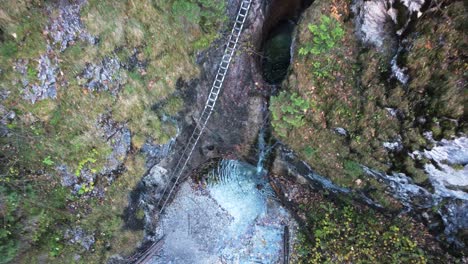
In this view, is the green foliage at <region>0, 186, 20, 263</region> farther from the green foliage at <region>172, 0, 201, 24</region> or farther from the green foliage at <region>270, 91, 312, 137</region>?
the green foliage at <region>270, 91, 312, 137</region>

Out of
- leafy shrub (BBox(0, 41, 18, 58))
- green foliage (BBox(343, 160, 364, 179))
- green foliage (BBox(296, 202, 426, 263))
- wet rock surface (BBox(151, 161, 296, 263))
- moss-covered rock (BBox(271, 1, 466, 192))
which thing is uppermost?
moss-covered rock (BBox(271, 1, 466, 192))

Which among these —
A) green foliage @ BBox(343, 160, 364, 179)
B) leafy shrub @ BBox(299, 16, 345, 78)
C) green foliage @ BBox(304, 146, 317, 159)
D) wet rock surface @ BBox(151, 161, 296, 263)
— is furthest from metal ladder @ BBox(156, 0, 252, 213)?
green foliage @ BBox(343, 160, 364, 179)

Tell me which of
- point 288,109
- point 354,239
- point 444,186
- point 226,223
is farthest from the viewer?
point 226,223

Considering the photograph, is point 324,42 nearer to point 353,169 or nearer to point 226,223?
point 353,169

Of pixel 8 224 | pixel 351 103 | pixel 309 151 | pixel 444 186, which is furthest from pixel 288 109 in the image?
pixel 8 224

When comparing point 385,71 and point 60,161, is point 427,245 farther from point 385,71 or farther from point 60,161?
point 60,161

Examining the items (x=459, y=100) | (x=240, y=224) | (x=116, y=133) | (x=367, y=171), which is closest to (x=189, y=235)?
(x=240, y=224)
